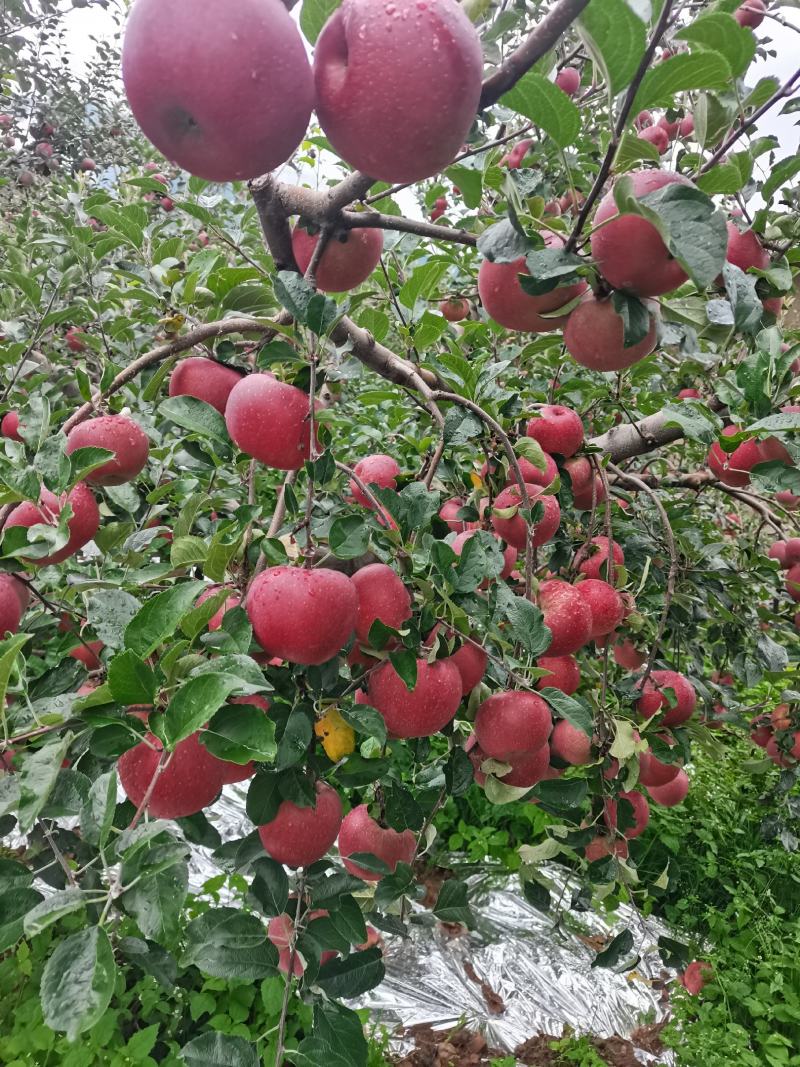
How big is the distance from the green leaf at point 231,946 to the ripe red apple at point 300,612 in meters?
0.41

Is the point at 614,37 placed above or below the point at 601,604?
above

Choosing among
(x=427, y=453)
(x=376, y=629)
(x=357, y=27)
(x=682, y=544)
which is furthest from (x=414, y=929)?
(x=357, y=27)

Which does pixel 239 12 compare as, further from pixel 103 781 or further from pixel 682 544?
pixel 682 544

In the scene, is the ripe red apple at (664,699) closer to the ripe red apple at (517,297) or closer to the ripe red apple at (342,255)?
the ripe red apple at (517,297)

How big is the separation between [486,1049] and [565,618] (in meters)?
2.23

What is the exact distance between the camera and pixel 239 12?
0.46m

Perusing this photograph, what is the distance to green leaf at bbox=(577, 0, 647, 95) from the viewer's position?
0.54m

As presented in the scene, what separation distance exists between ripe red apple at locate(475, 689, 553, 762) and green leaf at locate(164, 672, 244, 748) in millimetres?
448

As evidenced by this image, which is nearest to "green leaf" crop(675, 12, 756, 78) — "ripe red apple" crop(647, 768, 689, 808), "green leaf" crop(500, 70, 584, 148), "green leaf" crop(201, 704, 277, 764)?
"green leaf" crop(500, 70, 584, 148)

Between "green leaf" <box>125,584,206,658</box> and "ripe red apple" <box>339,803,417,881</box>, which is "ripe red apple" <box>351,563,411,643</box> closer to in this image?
"green leaf" <box>125,584,206,658</box>

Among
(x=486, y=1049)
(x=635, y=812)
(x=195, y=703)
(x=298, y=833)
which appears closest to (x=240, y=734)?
(x=195, y=703)

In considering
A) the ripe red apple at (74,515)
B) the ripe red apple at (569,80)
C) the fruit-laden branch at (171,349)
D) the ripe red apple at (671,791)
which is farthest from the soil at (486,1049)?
the ripe red apple at (569,80)

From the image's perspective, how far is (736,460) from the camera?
1201mm

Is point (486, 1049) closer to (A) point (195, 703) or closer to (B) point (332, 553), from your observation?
(B) point (332, 553)
